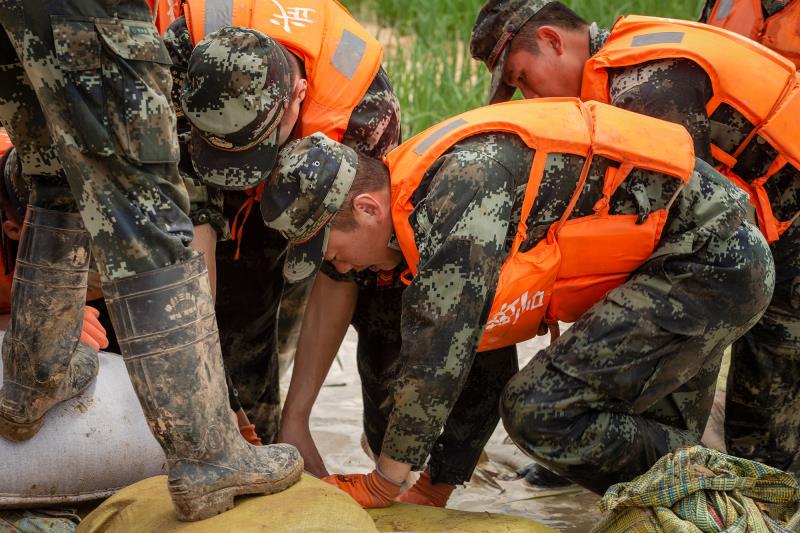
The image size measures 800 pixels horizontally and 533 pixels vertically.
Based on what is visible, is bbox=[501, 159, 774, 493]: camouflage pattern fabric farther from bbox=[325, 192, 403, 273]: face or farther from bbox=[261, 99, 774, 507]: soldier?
bbox=[325, 192, 403, 273]: face

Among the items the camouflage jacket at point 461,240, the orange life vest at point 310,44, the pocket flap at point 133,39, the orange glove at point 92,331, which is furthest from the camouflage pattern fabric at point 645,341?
the pocket flap at point 133,39

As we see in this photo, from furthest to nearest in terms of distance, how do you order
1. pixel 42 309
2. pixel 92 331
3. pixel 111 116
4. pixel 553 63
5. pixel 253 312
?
pixel 253 312 → pixel 553 63 → pixel 92 331 → pixel 42 309 → pixel 111 116

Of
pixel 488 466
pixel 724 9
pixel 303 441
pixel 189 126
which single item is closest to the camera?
pixel 189 126

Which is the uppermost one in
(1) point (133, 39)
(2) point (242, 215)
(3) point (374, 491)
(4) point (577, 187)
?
(1) point (133, 39)

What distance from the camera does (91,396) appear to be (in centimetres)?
300

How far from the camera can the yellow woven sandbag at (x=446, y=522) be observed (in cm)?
282

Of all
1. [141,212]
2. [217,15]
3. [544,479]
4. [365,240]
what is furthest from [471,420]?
[141,212]

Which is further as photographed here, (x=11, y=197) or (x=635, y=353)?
(x=11, y=197)

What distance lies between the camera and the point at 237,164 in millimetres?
2936

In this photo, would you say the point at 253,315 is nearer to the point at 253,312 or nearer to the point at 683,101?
the point at 253,312

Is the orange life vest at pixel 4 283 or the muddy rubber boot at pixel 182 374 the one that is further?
the orange life vest at pixel 4 283

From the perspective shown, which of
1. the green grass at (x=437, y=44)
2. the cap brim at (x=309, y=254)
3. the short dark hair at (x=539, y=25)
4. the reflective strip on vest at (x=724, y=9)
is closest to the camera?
the cap brim at (x=309, y=254)

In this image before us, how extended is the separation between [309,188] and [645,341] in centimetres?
97

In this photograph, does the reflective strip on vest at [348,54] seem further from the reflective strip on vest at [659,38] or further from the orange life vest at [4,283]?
the orange life vest at [4,283]
